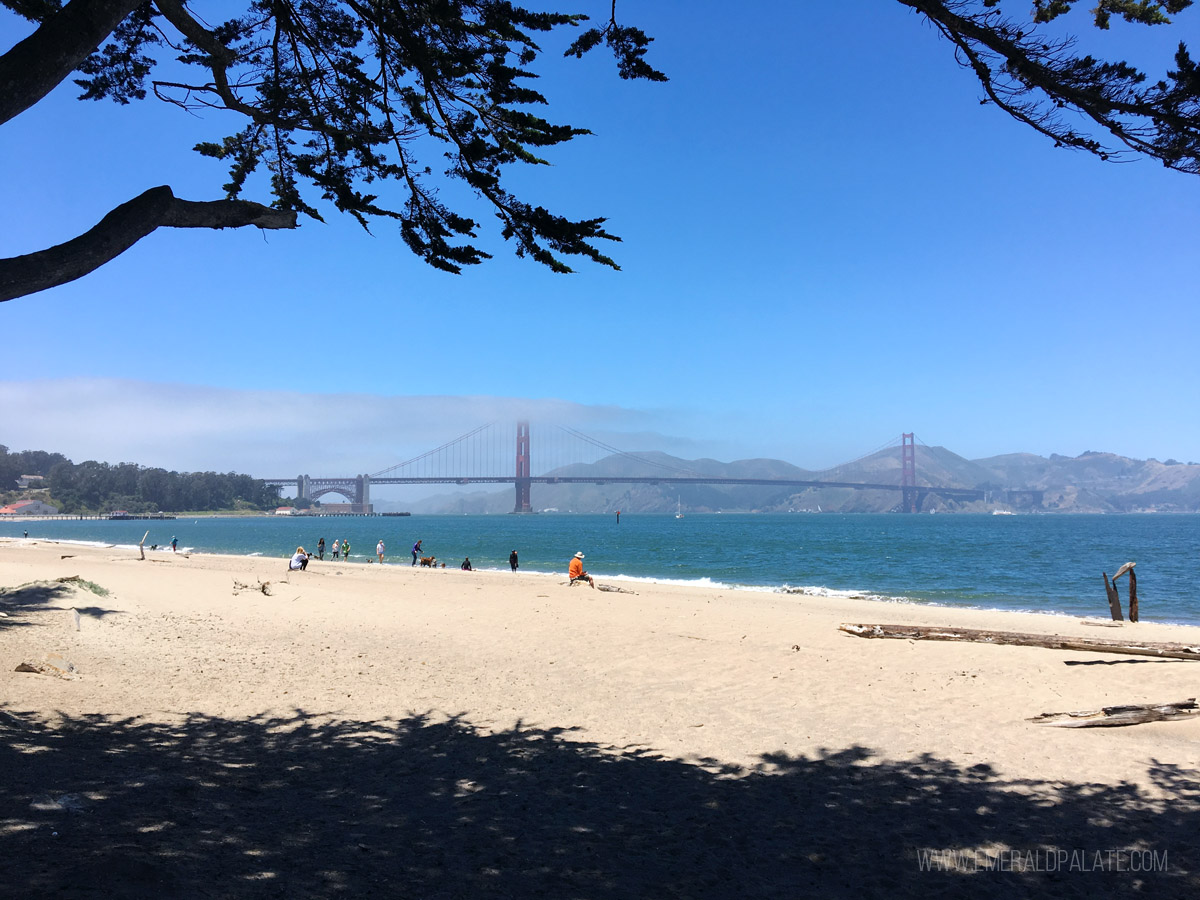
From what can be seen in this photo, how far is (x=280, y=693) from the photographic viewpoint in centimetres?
723

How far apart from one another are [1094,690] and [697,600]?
11686 millimetres

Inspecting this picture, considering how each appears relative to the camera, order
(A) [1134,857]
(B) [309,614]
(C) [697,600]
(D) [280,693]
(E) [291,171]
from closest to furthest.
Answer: (A) [1134,857]
(E) [291,171]
(D) [280,693]
(B) [309,614]
(C) [697,600]

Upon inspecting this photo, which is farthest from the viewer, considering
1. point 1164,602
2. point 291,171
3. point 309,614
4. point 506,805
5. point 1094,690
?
point 1164,602

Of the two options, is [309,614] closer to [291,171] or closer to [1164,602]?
[291,171]

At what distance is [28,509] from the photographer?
13938 cm

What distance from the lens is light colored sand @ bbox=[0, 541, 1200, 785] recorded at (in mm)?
6223

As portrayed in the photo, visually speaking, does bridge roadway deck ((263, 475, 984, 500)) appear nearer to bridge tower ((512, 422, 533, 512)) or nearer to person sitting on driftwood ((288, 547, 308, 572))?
bridge tower ((512, 422, 533, 512))

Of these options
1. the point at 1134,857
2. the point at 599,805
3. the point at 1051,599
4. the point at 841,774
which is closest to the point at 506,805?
the point at 599,805

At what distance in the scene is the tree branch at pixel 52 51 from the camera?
330 cm

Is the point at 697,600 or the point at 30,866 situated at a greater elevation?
the point at 30,866

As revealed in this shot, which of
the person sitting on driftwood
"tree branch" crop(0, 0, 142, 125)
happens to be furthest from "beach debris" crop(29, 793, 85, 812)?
the person sitting on driftwood

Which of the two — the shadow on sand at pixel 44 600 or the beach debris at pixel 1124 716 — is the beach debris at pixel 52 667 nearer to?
the shadow on sand at pixel 44 600

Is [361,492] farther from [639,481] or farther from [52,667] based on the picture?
[52,667]

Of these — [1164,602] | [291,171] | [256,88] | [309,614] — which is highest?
[256,88]
